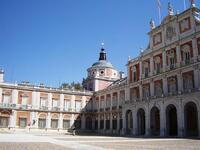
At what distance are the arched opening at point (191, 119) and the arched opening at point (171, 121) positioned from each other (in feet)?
7.83

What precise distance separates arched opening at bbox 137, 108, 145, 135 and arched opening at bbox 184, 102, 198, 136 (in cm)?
886

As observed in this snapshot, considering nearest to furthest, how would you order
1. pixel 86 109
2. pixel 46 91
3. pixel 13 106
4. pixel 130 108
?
pixel 130 108, pixel 13 106, pixel 46 91, pixel 86 109

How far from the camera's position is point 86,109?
6028 centimetres

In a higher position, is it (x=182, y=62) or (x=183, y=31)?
(x=183, y=31)

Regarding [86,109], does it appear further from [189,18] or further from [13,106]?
[189,18]

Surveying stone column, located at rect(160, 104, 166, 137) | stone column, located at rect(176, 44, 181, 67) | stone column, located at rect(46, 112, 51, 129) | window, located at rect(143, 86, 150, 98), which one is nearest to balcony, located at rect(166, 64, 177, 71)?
stone column, located at rect(176, 44, 181, 67)

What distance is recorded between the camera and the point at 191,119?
35.2 metres

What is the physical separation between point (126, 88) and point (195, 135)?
17.3 m

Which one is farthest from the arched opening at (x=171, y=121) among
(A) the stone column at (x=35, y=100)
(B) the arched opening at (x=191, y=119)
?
(A) the stone column at (x=35, y=100)

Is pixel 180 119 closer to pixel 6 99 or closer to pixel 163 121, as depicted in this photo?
pixel 163 121

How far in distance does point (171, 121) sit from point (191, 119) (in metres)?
4.04

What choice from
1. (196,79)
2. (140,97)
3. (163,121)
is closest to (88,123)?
(140,97)

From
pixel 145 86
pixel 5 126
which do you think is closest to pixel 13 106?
pixel 5 126

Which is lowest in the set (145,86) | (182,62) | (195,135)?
(195,135)
